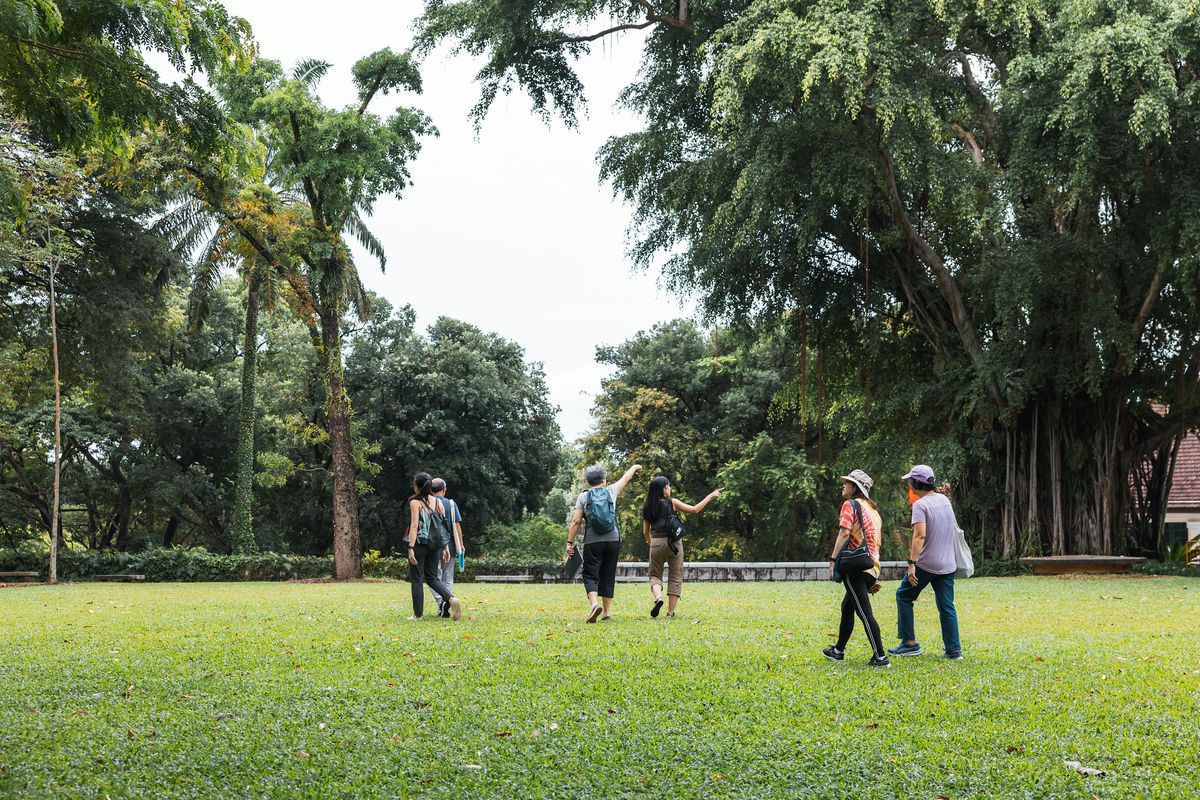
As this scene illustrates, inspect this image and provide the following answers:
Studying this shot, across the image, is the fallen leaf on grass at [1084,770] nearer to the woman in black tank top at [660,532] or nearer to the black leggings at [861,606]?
the black leggings at [861,606]

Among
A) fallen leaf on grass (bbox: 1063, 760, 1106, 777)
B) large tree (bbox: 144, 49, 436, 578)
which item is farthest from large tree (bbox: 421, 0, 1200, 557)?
fallen leaf on grass (bbox: 1063, 760, 1106, 777)

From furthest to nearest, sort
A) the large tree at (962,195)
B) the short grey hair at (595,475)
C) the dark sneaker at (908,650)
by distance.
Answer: the large tree at (962,195) < the short grey hair at (595,475) < the dark sneaker at (908,650)

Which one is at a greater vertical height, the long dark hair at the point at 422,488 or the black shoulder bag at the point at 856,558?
the long dark hair at the point at 422,488

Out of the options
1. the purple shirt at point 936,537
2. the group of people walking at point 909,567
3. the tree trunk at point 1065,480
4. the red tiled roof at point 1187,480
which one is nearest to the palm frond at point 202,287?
the tree trunk at point 1065,480

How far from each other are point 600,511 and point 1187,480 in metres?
32.3

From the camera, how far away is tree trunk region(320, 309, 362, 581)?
29.0 m

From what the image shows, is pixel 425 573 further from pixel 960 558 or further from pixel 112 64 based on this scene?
pixel 112 64

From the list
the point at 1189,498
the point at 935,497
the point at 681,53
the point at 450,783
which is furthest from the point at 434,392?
the point at 450,783

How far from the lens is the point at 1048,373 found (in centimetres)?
2255

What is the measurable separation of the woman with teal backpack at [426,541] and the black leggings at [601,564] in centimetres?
167

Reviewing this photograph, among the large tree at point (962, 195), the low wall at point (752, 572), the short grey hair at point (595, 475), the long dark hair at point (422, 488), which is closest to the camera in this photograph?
the short grey hair at point (595, 475)

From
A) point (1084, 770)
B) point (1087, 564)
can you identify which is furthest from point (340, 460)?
point (1084, 770)

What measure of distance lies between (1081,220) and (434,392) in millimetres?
25587

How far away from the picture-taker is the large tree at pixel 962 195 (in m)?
18.8
